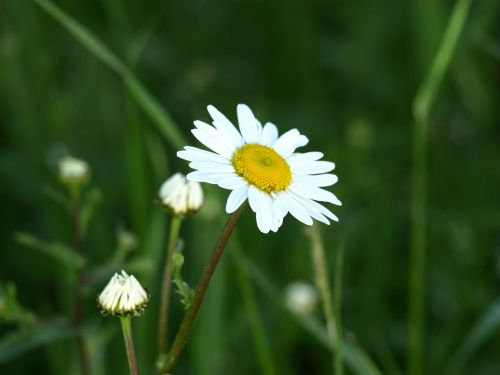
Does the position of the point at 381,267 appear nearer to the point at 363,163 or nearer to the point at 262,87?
the point at 363,163

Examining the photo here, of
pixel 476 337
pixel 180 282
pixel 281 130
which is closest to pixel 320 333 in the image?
pixel 476 337

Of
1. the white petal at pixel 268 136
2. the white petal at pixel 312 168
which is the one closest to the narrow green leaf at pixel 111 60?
the white petal at pixel 268 136

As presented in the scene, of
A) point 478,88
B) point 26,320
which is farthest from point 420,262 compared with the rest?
point 478,88

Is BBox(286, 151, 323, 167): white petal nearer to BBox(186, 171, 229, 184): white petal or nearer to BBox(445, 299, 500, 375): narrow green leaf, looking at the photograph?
BBox(186, 171, 229, 184): white petal

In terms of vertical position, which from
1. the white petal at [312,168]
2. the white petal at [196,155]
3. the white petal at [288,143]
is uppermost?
A: the white petal at [288,143]

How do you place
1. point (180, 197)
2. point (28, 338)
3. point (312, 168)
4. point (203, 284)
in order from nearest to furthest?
point (203, 284)
point (312, 168)
point (180, 197)
point (28, 338)

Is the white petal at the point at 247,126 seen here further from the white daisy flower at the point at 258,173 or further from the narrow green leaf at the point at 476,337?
the narrow green leaf at the point at 476,337

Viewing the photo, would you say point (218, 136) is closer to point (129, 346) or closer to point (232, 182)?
point (232, 182)
